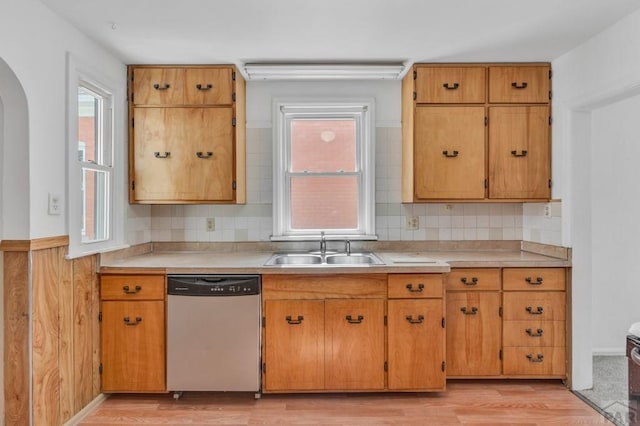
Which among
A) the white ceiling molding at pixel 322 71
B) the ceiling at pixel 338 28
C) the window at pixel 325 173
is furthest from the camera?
the window at pixel 325 173

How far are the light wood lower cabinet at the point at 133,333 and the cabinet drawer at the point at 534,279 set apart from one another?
2314 mm

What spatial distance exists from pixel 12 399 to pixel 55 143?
133 cm

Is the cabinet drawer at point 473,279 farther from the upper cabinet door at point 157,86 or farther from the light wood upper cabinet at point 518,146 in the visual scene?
the upper cabinet door at point 157,86

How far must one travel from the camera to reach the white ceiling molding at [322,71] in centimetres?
308

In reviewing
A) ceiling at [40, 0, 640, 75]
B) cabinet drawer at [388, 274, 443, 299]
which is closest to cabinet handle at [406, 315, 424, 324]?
cabinet drawer at [388, 274, 443, 299]

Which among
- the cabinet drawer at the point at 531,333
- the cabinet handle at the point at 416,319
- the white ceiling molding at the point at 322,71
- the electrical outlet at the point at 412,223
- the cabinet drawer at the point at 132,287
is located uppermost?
the white ceiling molding at the point at 322,71

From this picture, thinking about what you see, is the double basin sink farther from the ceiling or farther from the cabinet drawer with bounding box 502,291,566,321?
the ceiling

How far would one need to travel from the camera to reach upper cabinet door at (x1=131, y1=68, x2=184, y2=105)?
311 cm

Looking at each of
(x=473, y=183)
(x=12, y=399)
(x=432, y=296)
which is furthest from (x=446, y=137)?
(x=12, y=399)

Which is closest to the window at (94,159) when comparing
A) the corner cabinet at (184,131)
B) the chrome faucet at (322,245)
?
the corner cabinet at (184,131)

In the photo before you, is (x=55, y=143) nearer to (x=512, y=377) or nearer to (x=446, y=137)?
(x=446, y=137)

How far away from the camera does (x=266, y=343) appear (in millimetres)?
2711

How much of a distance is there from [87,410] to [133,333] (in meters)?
0.51

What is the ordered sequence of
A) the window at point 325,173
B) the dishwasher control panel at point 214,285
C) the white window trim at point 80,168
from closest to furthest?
the white window trim at point 80,168
the dishwasher control panel at point 214,285
the window at point 325,173
